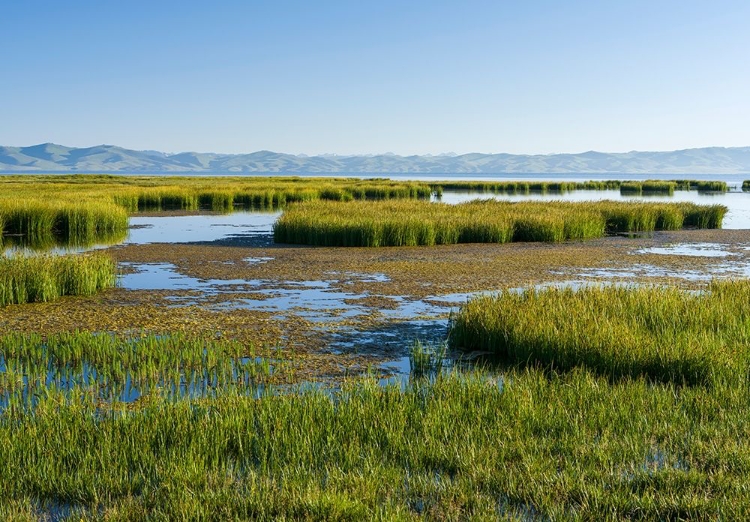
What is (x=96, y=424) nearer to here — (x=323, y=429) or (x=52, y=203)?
(x=323, y=429)

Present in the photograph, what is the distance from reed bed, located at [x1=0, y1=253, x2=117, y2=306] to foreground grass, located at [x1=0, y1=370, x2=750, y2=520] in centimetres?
737

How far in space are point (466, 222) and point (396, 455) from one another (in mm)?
21785

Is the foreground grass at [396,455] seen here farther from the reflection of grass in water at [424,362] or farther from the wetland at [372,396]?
the reflection of grass in water at [424,362]

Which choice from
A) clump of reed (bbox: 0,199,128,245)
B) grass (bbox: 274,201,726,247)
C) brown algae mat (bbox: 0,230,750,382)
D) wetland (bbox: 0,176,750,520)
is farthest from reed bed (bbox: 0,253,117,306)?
clump of reed (bbox: 0,199,128,245)

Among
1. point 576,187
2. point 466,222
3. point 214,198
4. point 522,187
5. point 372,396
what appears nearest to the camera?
point 372,396

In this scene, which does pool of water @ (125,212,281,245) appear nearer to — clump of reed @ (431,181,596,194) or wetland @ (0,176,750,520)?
wetland @ (0,176,750,520)

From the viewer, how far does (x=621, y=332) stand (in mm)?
9922

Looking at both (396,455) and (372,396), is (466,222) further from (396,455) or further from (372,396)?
(396,455)

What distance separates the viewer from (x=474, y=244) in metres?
26.4

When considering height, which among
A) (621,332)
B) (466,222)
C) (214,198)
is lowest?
(621,332)

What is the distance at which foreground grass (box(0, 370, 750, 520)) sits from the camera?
5.34 metres

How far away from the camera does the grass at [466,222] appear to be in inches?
1017

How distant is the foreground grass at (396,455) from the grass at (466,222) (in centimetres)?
1781

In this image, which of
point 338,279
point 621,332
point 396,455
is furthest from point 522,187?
point 396,455
